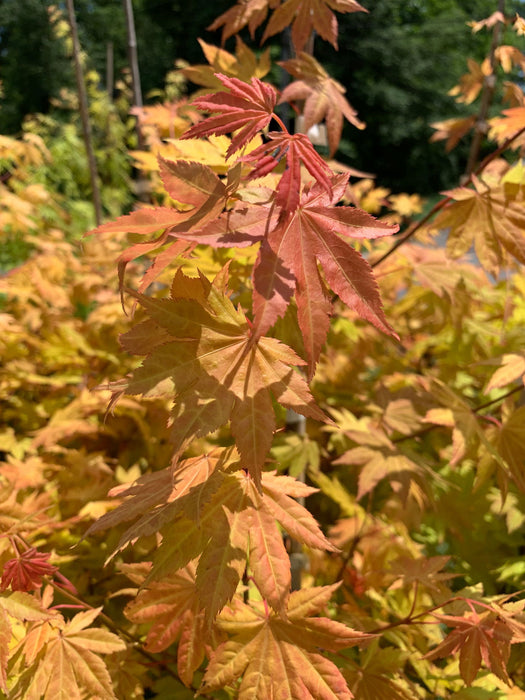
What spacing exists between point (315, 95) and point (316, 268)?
63 cm

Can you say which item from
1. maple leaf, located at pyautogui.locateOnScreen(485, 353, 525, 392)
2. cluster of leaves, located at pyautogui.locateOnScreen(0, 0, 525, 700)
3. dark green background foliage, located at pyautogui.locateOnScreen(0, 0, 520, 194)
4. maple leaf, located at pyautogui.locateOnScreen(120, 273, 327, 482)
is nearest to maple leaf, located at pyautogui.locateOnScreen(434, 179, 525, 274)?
cluster of leaves, located at pyautogui.locateOnScreen(0, 0, 525, 700)

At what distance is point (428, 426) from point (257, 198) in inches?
34.0

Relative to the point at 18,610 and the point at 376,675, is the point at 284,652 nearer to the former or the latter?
the point at 376,675

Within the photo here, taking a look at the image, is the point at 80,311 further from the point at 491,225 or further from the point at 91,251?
the point at 491,225

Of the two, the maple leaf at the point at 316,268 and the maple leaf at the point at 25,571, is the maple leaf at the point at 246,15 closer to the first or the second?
the maple leaf at the point at 316,268

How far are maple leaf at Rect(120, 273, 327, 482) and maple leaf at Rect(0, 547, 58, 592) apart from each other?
12.0 inches

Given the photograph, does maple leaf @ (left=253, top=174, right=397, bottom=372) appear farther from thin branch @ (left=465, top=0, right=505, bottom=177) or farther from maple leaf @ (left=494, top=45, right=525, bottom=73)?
thin branch @ (left=465, top=0, right=505, bottom=177)

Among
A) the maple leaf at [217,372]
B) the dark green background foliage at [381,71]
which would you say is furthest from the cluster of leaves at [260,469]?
the dark green background foliage at [381,71]

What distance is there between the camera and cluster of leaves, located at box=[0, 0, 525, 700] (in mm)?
546

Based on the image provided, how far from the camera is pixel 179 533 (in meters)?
0.62

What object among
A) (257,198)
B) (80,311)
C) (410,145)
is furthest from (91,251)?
(410,145)

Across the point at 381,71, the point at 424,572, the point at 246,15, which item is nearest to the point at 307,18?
the point at 246,15

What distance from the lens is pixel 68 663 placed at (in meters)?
0.68

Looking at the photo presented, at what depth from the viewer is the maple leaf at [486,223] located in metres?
0.91
